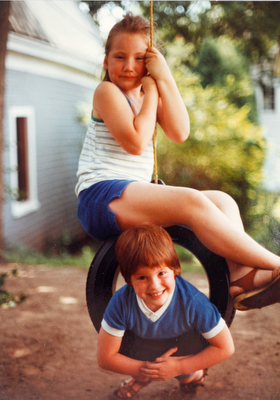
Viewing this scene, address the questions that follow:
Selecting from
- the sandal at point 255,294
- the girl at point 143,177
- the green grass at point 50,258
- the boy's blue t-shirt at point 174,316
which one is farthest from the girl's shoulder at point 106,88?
the sandal at point 255,294

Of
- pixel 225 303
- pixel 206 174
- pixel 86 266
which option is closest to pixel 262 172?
pixel 206 174

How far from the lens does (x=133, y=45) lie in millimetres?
1456

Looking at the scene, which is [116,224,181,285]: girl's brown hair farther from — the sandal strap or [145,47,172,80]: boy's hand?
[145,47,172,80]: boy's hand

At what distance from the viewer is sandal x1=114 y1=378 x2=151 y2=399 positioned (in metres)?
1.62

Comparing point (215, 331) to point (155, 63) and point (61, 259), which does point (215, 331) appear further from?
point (155, 63)

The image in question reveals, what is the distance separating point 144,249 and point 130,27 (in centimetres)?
81

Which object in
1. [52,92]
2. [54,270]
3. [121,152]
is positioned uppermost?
[52,92]

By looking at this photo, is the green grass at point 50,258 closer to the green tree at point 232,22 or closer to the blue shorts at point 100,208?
the blue shorts at point 100,208

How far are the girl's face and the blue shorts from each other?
37 centimetres

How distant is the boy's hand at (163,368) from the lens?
1.55m

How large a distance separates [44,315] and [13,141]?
736 mm

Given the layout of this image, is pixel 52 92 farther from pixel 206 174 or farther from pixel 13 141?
pixel 206 174

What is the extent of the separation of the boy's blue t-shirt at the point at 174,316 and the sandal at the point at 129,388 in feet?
0.74

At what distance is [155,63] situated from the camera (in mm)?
1463
